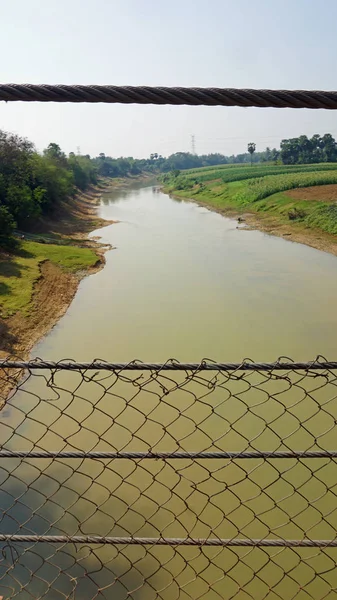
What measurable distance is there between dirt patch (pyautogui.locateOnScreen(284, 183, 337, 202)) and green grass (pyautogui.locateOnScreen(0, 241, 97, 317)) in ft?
44.8

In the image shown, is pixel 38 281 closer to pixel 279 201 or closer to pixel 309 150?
pixel 279 201

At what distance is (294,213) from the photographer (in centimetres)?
2158

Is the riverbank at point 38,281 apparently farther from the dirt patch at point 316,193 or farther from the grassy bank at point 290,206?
the dirt patch at point 316,193

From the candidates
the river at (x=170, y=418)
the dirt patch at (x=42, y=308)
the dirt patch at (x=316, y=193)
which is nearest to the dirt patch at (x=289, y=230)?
the river at (x=170, y=418)

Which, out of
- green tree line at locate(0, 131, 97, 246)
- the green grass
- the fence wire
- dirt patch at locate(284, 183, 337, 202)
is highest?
green tree line at locate(0, 131, 97, 246)

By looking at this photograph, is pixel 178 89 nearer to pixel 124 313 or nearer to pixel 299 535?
pixel 299 535

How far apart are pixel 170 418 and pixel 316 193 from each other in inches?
891

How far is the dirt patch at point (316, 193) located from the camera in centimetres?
2329

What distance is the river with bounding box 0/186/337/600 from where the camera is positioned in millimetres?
3662

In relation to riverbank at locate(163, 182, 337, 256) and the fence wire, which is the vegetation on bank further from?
the fence wire

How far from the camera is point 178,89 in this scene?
1.00 meters

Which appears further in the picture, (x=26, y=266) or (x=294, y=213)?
(x=294, y=213)

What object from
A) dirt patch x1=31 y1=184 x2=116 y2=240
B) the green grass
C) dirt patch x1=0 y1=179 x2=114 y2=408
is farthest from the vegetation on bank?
the green grass

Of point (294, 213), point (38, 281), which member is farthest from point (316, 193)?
point (38, 281)
